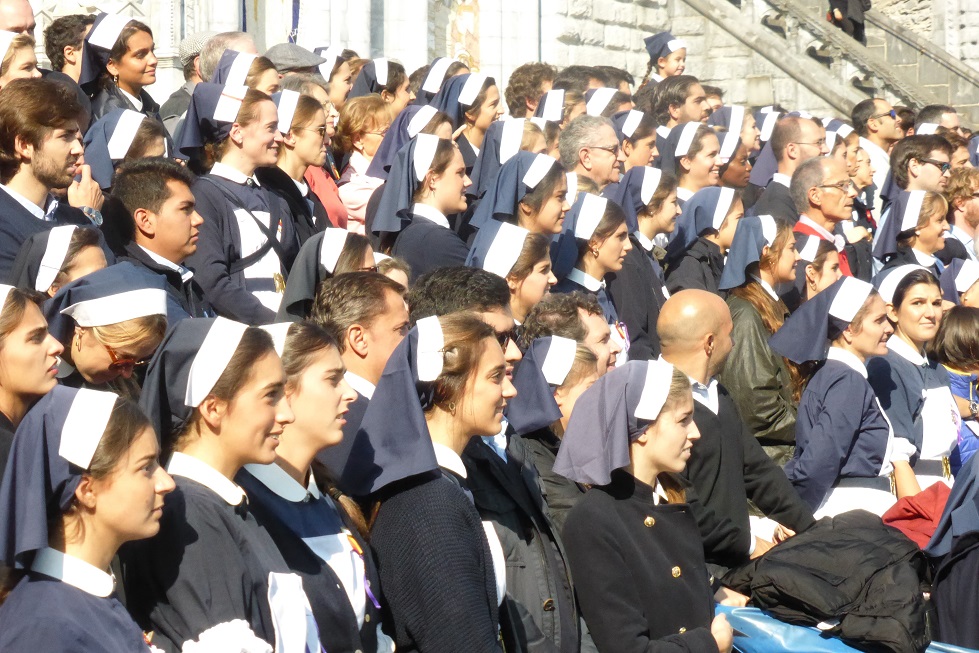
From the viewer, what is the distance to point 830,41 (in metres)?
19.0

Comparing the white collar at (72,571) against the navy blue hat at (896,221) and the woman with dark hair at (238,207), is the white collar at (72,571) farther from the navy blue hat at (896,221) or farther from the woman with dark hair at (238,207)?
the navy blue hat at (896,221)

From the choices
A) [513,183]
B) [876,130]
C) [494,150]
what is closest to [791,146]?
[876,130]

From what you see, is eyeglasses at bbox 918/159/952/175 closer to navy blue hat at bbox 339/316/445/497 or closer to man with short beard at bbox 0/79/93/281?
man with short beard at bbox 0/79/93/281

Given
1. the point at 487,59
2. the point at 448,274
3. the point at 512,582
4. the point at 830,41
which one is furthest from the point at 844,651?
the point at 830,41

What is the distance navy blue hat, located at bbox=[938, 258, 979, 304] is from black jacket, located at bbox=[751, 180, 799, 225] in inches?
41.2

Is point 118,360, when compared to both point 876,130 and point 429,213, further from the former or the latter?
point 876,130

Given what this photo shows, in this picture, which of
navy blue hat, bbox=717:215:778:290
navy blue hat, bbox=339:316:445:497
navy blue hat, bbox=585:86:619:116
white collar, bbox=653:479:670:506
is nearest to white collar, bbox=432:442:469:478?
navy blue hat, bbox=339:316:445:497

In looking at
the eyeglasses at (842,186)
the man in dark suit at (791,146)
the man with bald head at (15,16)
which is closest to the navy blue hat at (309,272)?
the man with bald head at (15,16)

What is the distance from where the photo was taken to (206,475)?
3.73 metres

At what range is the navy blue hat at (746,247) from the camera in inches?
310

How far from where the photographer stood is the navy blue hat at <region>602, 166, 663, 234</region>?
28.7ft

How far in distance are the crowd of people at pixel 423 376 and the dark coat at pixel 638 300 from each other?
0.07 feet

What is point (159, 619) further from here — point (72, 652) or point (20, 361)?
point (20, 361)

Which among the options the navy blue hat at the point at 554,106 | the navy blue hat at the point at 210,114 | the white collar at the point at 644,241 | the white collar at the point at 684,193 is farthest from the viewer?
the navy blue hat at the point at 554,106
